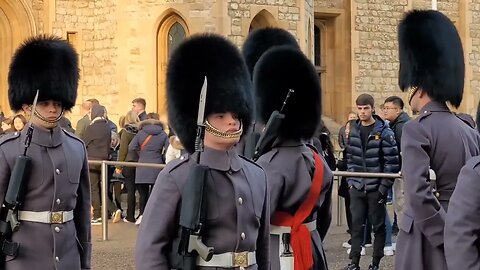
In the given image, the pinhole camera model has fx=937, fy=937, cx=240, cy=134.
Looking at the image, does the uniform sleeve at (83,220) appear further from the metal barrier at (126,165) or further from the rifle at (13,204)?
the metal barrier at (126,165)

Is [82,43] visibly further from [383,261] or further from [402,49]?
[402,49]

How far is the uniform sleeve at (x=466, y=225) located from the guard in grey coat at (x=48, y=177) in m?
2.24

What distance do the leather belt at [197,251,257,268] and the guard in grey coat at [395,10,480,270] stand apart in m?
1.51

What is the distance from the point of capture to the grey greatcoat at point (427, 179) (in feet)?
16.3

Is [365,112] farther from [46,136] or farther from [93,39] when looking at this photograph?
[93,39]

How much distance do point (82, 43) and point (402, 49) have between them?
12133 millimetres

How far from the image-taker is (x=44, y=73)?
5473mm

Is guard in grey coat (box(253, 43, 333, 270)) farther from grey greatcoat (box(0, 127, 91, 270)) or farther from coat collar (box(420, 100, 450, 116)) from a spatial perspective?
grey greatcoat (box(0, 127, 91, 270))

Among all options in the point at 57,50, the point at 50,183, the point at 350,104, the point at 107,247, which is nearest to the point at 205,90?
the point at 50,183

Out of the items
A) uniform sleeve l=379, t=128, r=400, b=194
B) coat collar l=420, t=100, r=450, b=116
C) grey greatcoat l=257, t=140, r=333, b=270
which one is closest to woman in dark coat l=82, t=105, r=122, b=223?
uniform sleeve l=379, t=128, r=400, b=194

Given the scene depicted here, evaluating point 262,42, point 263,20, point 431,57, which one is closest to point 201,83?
point 431,57

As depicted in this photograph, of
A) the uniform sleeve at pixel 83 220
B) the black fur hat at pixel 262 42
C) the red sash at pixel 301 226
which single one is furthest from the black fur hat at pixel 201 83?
the black fur hat at pixel 262 42

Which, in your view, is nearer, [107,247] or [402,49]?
[402,49]

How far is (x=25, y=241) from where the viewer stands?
16.2 feet
